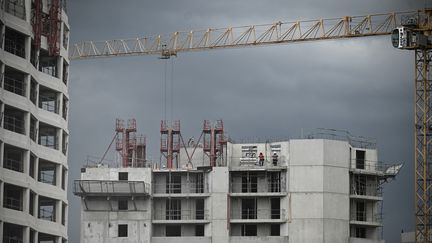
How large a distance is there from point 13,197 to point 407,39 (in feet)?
348

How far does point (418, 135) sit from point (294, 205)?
22207mm

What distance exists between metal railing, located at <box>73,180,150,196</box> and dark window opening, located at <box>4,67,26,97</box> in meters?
89.2

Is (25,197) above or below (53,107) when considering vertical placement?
below

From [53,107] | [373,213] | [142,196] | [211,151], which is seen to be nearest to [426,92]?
[373,213]

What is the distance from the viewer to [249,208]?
198000 millimetres

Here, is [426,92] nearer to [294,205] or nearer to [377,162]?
[377,162]

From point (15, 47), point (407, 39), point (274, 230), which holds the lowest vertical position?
point (274, 230)

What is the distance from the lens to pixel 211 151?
19888 cm

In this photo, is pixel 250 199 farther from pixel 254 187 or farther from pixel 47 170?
pixel 47 170

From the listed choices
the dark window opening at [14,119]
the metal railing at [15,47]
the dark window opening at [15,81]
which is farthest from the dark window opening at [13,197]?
the metal railing at [15,47]

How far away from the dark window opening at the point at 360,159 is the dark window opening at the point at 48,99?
90.2 m

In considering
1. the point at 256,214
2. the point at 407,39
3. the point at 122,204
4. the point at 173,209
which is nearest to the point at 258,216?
the point at 256,214

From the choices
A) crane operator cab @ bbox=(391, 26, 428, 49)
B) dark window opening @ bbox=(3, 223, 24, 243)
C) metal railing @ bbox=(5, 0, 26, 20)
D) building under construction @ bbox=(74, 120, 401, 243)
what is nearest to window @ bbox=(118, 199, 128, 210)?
building under construction @ bbox=(74, 120, 401, 243)

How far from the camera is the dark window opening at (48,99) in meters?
114
